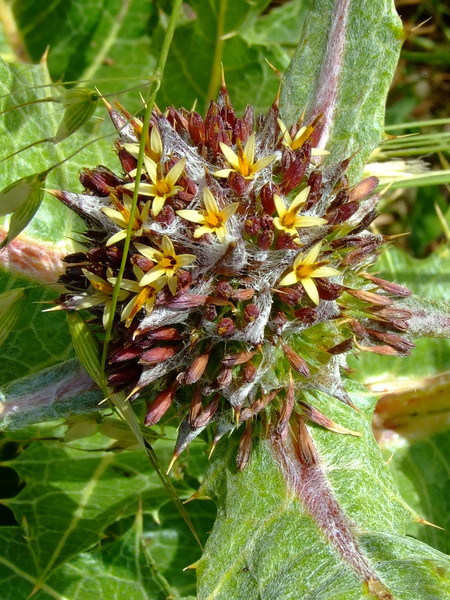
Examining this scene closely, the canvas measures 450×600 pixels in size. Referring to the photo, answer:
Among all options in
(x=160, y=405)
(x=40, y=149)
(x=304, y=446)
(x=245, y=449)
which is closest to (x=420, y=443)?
(x=304, y=446)

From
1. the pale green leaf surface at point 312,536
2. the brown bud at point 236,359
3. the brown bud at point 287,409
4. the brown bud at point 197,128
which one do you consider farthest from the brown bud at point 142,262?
the pale green leaf surface at point 312,536

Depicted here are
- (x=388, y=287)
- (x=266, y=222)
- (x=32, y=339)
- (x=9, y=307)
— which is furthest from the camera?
(x=32, y=339)

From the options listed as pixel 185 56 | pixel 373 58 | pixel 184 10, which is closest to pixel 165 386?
pixel 373 58

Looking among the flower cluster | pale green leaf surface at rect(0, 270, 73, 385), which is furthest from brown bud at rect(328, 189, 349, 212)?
pale green leaf surface at rect(0, 270, 73, 385)

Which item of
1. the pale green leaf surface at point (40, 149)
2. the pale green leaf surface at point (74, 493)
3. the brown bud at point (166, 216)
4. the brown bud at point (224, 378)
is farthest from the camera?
the pale green leaf surface at point (74, 493)

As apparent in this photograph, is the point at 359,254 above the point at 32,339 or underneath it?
above

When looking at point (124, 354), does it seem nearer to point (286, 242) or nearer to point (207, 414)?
point (207, 414)

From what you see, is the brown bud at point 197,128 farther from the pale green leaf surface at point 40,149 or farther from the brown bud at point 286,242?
the pale green leaf surface at point 40,149
